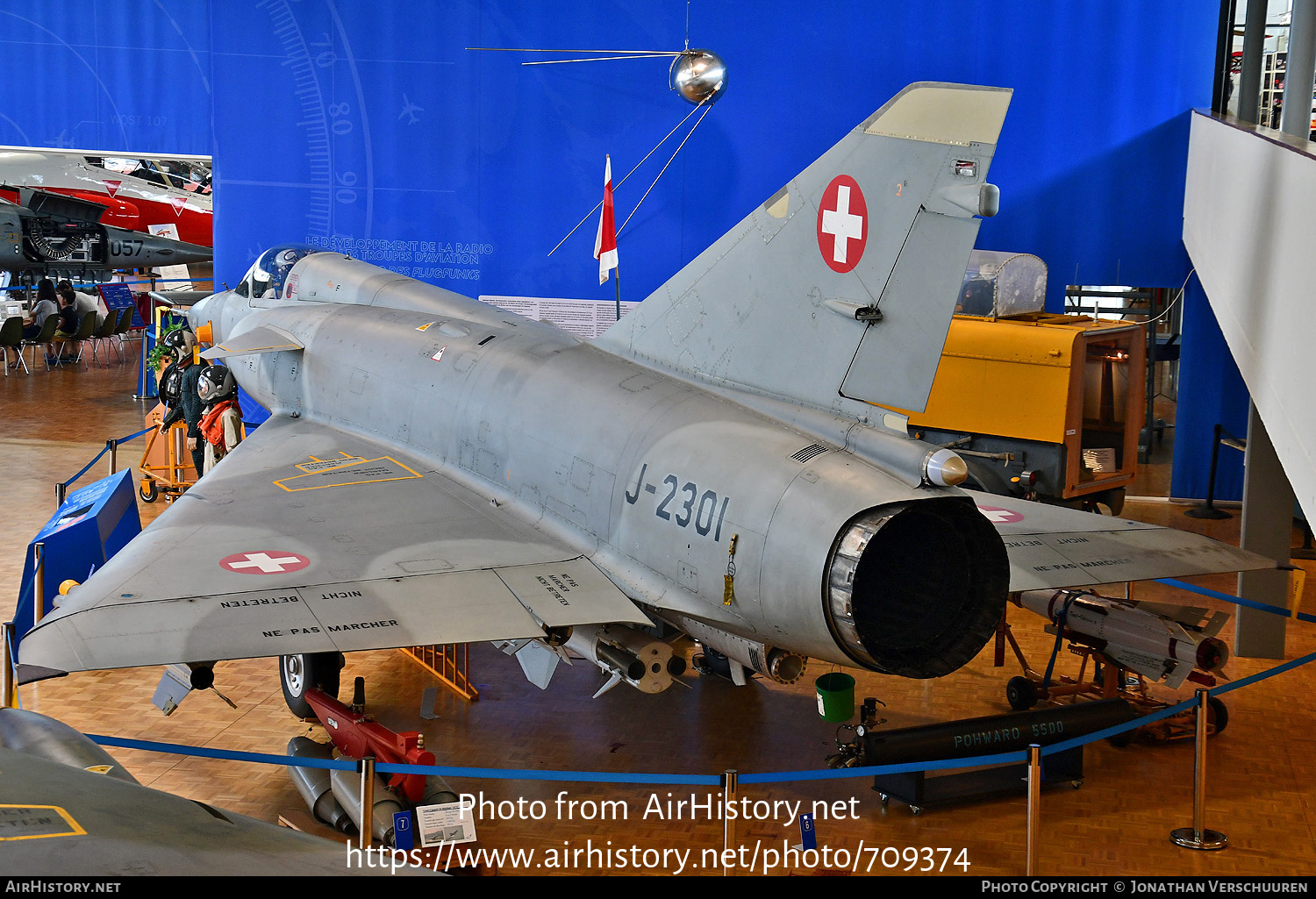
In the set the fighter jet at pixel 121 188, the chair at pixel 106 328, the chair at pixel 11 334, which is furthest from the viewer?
the chair at pixel 106 328

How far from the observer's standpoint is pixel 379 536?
6.34m

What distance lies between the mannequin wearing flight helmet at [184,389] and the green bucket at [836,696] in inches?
299

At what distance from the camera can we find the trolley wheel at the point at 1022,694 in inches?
288

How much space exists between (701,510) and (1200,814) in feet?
10.1

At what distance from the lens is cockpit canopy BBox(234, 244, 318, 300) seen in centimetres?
985

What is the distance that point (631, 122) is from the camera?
12641mm

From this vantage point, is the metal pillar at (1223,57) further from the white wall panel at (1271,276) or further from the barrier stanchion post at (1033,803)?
the barrier stanchion post at (1033,803)

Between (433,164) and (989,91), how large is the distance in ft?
28.2

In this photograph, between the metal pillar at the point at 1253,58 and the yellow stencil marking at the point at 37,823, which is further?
the metal pillar at the point at 1253,58

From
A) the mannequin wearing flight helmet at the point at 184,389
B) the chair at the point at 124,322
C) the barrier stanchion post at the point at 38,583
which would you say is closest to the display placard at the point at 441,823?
the barrier stanchion post at the point at 38,583

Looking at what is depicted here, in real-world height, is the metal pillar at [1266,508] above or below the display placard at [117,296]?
below
